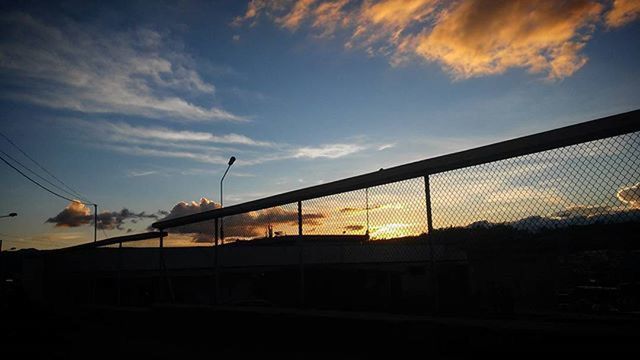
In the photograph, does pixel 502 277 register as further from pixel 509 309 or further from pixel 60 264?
pixel 60 264

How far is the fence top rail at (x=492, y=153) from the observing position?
359 cm

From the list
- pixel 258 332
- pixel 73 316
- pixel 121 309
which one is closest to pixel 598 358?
pixel 258 332

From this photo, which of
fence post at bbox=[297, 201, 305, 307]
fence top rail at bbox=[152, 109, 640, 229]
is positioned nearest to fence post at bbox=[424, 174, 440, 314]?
fence top rail at bbox=[152, 109, 640, 229]

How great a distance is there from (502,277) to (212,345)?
1017 centimetres

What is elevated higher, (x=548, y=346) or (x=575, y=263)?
(x=575, y=263)

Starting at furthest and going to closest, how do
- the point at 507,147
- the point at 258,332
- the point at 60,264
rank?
the point at 60,264, the point at 258,332, the point at 507,147

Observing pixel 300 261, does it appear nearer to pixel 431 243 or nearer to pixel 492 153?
pixel 431 243

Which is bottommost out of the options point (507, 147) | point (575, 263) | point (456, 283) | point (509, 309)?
point (509, 309)

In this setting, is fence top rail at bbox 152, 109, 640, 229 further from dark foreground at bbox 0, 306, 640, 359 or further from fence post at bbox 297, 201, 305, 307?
dark foreground at bbox 0, 306, 640, 359

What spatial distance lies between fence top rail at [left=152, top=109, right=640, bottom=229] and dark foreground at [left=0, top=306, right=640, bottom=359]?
165 cm

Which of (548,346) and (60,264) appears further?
(60,264)

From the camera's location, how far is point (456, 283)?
10266mm

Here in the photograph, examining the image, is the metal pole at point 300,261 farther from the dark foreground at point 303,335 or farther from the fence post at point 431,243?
the fence post at point 431,243

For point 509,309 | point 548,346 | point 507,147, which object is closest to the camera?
point 548,346
